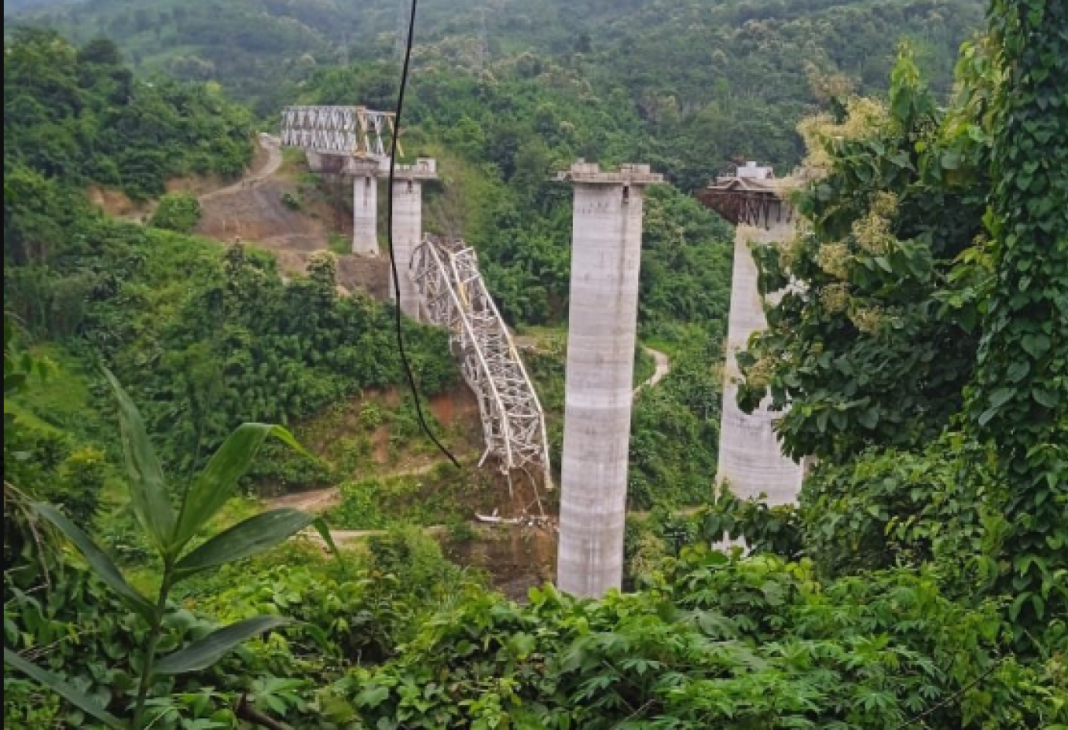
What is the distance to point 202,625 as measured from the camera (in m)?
2.23

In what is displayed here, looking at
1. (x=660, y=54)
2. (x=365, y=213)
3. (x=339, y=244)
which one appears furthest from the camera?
(x=660, y=54)

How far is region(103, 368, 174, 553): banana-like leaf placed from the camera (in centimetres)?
150

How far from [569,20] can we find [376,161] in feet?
117

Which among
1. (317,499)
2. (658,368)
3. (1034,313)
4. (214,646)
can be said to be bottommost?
(317,499)

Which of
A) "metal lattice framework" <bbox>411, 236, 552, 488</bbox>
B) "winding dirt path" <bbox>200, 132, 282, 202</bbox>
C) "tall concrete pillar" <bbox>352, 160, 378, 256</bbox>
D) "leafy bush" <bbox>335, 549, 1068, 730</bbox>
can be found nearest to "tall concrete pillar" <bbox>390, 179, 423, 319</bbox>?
"metal lattice framework" <bbox>411, 236, 552, 488</bbox>

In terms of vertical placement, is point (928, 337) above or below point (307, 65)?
below

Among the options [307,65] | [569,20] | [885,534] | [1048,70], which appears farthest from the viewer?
[569,20]

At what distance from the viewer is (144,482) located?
1.51 m

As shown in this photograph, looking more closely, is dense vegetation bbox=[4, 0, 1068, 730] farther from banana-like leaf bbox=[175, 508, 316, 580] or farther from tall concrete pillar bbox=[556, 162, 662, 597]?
tall concrete pillar bbox=[556, 162, 662, 597]

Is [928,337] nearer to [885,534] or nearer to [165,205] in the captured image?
[885,534]

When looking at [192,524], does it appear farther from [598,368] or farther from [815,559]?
[598,368]

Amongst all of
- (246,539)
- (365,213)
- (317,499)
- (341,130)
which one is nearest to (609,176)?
(317,499)

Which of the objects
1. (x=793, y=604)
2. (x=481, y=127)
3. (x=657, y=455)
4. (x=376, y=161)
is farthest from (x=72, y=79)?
(x=793, y=604)

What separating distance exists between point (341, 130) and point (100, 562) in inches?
974
